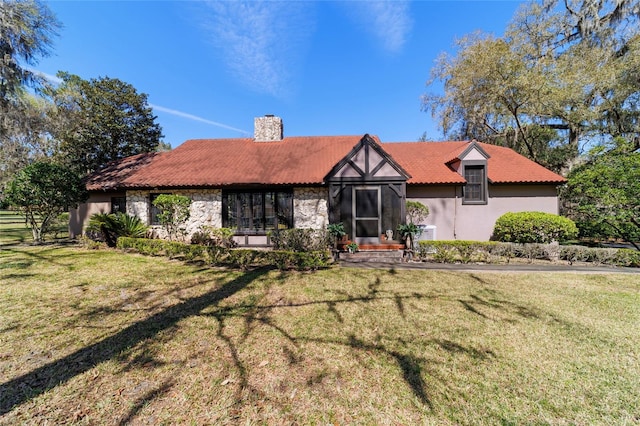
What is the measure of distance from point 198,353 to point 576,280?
9623mm

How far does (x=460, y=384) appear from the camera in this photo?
3105 mm

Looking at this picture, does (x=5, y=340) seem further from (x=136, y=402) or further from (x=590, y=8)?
(x=590, y=8)

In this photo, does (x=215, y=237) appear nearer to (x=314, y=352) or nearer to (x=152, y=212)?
(x=152, y=212)

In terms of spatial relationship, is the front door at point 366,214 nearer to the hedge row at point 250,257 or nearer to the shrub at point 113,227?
the hedge row at point 250,257

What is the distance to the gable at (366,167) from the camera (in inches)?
432

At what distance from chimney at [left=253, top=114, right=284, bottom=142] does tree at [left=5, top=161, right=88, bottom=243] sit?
9.36 metres

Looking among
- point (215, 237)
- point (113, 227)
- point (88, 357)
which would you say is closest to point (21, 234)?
point (113, 227)

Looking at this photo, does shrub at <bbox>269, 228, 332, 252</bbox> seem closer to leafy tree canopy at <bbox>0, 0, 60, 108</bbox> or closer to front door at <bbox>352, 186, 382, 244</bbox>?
front door at <bbox>352, 186, 382, 244</bbox>

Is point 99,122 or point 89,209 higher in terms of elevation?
point 99,122

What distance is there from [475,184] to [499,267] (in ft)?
18.7

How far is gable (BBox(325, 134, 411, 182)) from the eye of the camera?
11.0m

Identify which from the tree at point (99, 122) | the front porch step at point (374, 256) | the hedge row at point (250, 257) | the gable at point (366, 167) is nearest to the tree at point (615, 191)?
the gable at point (366, 167)

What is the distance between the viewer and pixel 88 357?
3.48 meters

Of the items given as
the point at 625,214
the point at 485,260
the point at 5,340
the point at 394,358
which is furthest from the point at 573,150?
the point at 5,340
